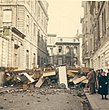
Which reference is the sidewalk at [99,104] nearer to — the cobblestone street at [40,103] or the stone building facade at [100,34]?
the cobblestone street at [40,103]

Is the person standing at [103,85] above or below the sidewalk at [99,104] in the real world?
above

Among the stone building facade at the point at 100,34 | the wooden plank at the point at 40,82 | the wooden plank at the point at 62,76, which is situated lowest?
the wooden plank at the point at 40,82

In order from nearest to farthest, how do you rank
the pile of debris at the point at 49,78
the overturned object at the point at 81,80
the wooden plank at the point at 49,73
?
the overturned object at the point at 81,80 < the pile of debris at the point at 49,78 < the wooden plank at the point at 49,73

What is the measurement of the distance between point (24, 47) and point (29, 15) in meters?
6.11

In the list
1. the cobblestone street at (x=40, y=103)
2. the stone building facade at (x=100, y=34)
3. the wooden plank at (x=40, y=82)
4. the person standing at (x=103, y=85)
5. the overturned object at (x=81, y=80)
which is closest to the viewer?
the cobblestone street at (x=40, y=103)

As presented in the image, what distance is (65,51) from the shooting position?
81750 millimetres

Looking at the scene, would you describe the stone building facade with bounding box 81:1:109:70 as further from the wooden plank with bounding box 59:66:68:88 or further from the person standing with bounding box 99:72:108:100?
the person standing with bounding box 99:72:108:100

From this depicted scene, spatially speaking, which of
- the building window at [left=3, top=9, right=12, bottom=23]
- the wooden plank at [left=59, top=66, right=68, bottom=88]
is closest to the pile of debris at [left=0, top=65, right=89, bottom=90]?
the wooden plank at [left=59, top=66, right=68, bottom=88]

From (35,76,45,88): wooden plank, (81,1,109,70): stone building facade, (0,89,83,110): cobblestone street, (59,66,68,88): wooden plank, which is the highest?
(81,1,109,70): stone building facade

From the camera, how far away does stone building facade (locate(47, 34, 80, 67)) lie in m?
80.7

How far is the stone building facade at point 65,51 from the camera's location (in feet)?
265

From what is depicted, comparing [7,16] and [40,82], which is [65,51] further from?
[40,82]

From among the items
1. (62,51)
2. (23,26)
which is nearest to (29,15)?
(23,26)

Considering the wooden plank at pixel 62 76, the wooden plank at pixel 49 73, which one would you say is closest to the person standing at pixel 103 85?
the wooden plank at pixel 62 76
